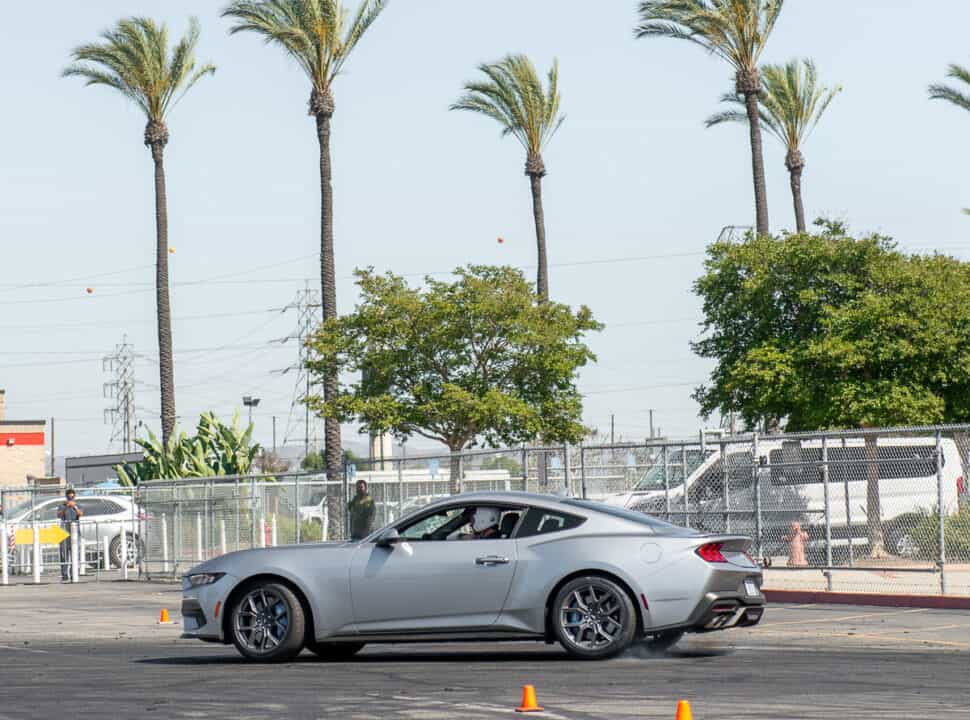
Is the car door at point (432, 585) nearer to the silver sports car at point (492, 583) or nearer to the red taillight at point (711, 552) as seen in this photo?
the silver sports car at point (492, 583)

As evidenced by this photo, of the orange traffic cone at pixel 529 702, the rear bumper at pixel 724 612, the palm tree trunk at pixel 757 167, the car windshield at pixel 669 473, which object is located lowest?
the orange traffic cone at pixel 529 702

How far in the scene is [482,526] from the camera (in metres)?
13.3

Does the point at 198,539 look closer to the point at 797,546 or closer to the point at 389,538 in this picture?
the point at 797,546

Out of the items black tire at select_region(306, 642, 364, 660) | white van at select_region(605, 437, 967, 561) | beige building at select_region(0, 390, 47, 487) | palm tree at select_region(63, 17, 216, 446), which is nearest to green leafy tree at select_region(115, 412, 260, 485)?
palm tree at select_region(63, 17, 216, 446)

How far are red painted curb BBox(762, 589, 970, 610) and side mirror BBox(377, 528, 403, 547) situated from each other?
313 inches

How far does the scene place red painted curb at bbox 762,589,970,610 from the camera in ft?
60.3

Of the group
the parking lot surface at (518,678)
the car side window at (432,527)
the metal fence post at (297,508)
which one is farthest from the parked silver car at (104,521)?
the car side window at (432,527)

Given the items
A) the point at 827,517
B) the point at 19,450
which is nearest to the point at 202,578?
the point at 827,517

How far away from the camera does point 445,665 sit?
12.9 metres

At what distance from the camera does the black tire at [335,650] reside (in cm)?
1366

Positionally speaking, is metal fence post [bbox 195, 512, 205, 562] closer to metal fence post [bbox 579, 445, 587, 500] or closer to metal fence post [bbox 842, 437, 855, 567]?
metal fence post [bbox 579, 445, 587, 500]

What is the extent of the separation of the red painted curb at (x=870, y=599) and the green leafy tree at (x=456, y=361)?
16.8 metres

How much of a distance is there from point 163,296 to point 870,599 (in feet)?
95.7

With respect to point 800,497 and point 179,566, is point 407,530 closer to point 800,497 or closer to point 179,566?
point 800,497
